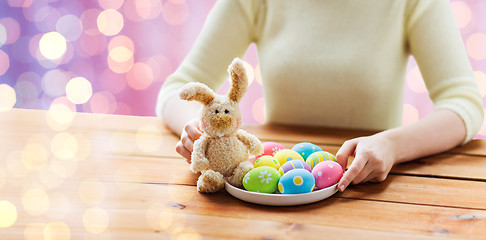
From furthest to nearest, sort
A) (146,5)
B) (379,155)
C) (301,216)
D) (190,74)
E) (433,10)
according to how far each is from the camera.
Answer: (146,5)
(190,74)
(433,10)
(379,155)
(301,216)

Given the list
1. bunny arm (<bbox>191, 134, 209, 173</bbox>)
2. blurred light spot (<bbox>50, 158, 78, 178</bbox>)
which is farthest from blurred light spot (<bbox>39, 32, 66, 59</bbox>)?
bunny arm (<bbox>191, 134, 209, 173</bbox>)

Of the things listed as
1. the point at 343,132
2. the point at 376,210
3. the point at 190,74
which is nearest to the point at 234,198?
the point at 376,210

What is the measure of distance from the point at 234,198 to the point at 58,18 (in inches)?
59.4

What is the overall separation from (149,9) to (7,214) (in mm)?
1361

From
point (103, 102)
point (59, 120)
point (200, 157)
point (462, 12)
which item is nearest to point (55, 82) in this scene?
point (103, 102)

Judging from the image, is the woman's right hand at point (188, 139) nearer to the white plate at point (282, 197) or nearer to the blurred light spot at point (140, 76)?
the white plate at point (282, 197)

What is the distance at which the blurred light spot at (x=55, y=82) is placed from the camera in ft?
6.35

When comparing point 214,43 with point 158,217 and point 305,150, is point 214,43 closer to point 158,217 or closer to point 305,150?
point 305,150

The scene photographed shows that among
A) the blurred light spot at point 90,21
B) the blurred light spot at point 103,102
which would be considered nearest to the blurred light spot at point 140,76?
the blurred light spot at point 103,102

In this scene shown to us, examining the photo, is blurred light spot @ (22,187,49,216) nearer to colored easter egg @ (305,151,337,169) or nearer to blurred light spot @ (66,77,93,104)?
colored easter egg @ (305,151,337,169)

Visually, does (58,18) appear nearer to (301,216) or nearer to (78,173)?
(78,173)

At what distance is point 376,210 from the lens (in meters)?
0.66

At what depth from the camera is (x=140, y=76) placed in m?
1.97

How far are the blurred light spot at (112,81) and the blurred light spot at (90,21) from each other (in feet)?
0.58
